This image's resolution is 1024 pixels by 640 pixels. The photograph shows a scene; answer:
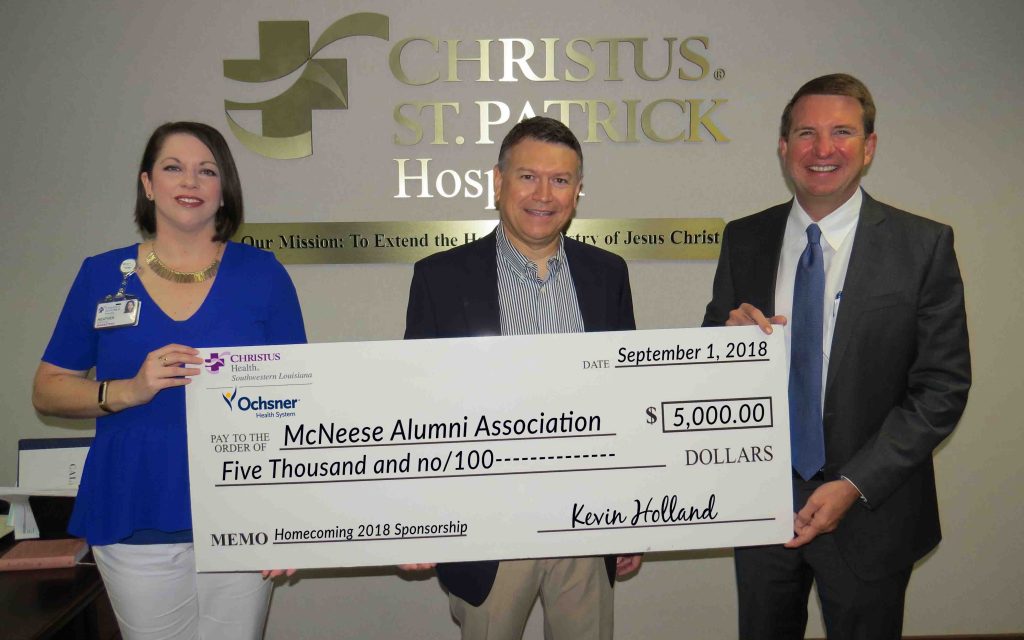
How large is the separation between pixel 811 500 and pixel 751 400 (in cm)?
30

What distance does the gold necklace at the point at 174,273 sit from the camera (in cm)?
166

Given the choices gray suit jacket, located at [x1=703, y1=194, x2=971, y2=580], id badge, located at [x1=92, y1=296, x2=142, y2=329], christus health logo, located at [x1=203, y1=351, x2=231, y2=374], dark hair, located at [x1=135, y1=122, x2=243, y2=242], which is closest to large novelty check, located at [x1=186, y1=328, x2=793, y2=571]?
christus health logo, located at [x1=203, y1=351, x2=231, y2=374]

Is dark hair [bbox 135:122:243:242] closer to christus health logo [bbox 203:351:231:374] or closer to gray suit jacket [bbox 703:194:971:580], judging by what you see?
christus health logo [bbox 203:351:231:374]

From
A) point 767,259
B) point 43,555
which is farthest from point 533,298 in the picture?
point 43,555

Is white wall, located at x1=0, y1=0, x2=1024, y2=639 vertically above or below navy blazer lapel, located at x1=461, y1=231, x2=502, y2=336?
above

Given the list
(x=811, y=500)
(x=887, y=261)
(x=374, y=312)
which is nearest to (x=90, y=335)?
(x=374, y=312)

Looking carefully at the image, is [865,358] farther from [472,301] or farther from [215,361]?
[215,361]

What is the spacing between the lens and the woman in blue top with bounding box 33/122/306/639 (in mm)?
1609

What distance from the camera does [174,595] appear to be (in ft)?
5.46

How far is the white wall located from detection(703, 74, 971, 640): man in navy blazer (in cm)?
102

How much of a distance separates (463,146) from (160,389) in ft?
5.27

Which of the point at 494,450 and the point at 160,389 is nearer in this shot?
the point at 160,389

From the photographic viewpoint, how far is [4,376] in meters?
2.80

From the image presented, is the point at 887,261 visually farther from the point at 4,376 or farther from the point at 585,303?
the point at 4,376
